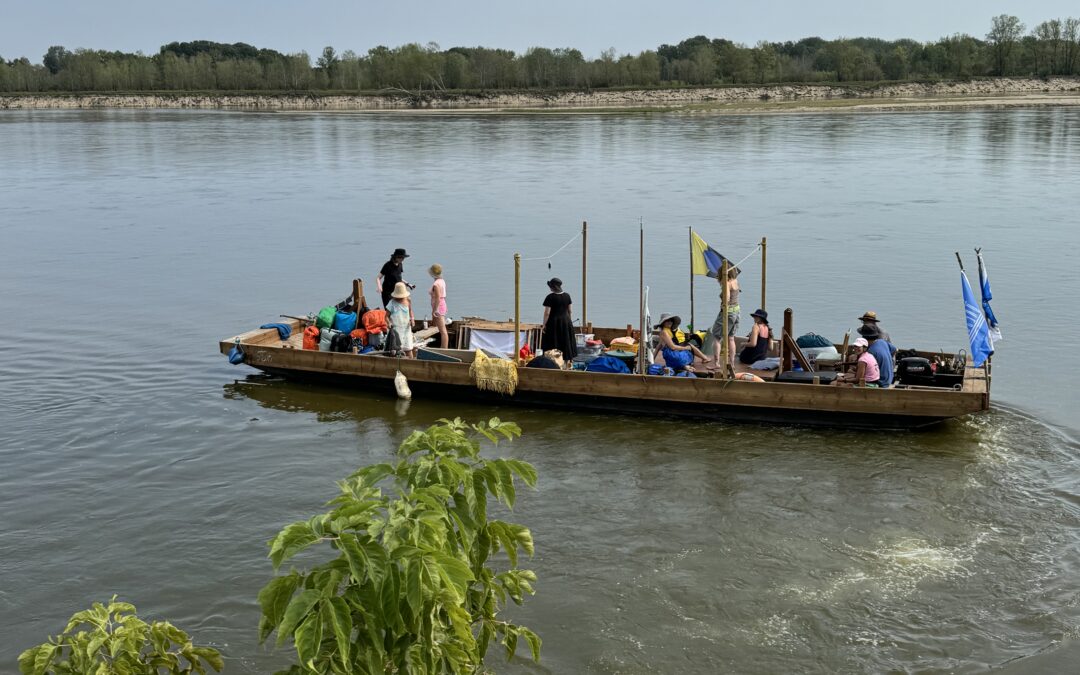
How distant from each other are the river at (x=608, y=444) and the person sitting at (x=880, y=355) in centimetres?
76

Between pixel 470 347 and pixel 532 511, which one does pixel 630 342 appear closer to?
pixel 470 347

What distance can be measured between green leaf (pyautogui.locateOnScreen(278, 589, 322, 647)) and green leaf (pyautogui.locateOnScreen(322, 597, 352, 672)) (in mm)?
67

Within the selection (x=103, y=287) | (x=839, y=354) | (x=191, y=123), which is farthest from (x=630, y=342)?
(x=191, y=123)

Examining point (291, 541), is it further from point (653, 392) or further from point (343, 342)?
point (343, 342)

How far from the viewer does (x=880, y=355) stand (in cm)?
1450

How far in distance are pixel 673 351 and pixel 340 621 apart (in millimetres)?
12124

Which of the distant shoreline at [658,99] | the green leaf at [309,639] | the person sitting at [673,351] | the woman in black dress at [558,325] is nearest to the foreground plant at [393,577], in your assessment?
the green leaf at [309,639]

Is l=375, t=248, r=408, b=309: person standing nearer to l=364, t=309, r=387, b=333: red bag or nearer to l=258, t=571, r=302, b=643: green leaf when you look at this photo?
l=364, t=309, r=387, b=333: red bag

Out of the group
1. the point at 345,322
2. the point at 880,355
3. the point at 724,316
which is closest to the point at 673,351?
the point at 724,316

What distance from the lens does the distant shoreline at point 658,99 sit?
99.6 metres

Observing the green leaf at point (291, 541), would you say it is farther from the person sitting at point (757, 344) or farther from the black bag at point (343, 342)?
the black bag at point (343, 342)

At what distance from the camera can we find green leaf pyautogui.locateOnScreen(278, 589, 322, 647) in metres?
4.08

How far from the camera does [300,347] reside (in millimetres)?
18266

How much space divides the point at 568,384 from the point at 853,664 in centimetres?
706
